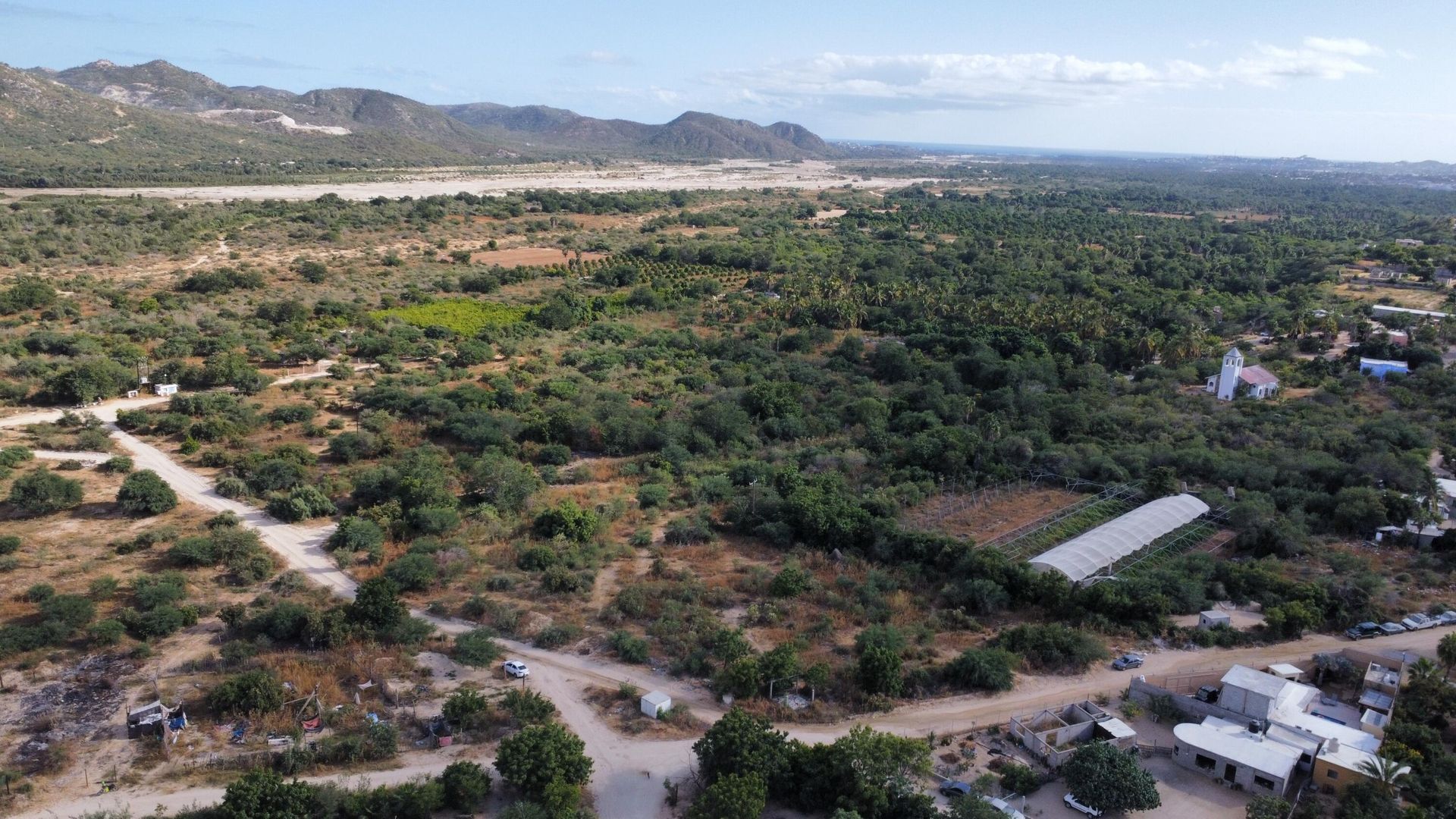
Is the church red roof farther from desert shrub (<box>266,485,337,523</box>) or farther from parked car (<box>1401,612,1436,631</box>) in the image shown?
desert shrub (<box>266,485,337,523</box>)

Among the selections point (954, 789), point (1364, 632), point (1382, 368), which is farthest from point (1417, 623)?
point (1382, 368)

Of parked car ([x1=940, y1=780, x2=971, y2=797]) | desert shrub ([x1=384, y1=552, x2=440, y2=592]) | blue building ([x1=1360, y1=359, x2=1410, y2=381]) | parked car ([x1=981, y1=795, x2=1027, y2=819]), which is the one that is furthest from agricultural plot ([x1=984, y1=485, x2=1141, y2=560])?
blue building ([x1=1360, y1=359, x2=1410, y2=381])

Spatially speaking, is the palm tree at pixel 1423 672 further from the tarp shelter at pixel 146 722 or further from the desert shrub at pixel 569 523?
the tarp shelter at pixel 146 722

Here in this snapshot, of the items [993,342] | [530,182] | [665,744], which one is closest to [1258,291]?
[993,342]

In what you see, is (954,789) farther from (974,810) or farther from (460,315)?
(460,315)

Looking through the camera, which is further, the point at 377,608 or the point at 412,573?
the point at 412,573

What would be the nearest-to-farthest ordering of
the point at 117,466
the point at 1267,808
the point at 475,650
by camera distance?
1. the point at 1267,808
2. the point at 475,650
3. the point at 117,466
